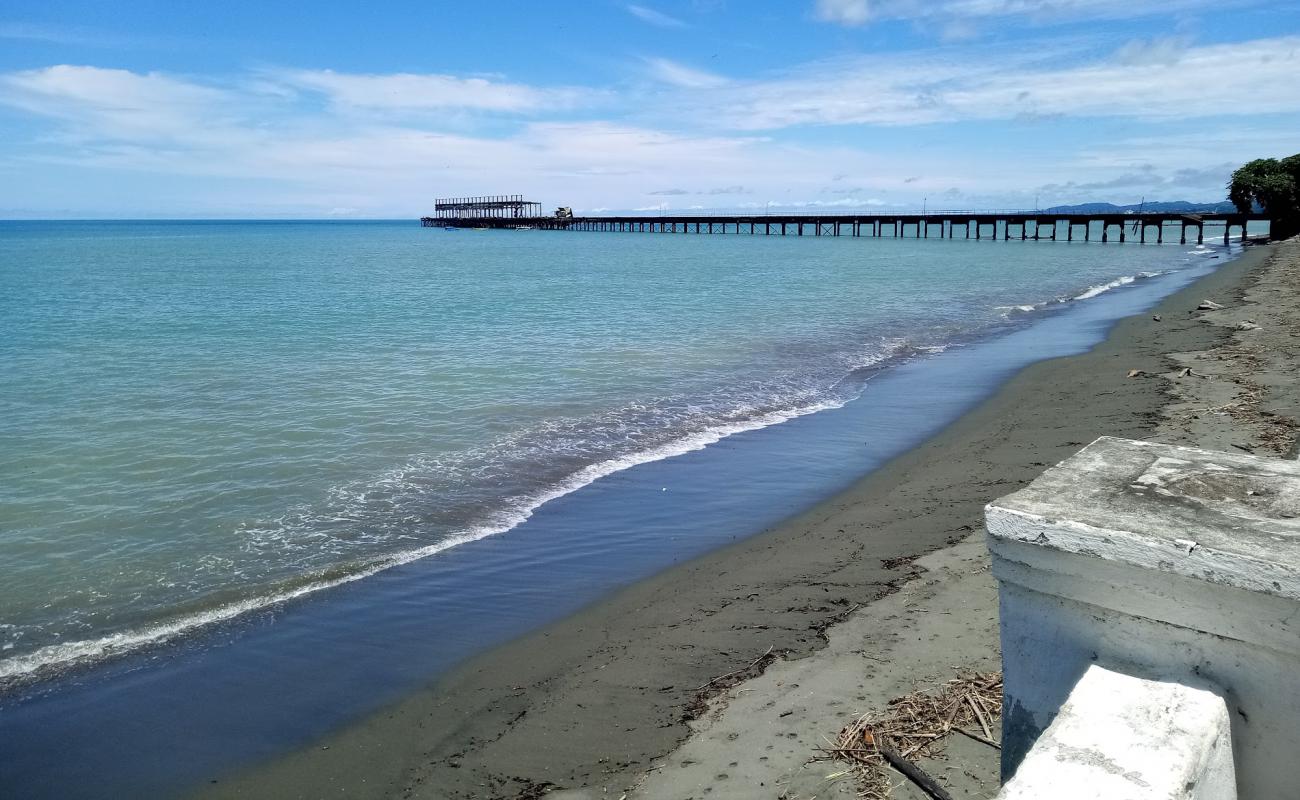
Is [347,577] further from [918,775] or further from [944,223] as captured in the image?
[944,223]

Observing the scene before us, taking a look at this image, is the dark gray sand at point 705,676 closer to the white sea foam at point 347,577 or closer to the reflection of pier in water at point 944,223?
the white sea foam at point 347,577

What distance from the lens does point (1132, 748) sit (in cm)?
177

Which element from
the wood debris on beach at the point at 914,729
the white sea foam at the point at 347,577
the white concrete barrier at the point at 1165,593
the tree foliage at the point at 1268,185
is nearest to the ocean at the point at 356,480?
the white sea foam at the point at 347,577

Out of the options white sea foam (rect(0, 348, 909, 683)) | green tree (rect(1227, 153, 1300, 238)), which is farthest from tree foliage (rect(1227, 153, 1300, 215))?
white sea foam (rect(0, 348, 909, 683))

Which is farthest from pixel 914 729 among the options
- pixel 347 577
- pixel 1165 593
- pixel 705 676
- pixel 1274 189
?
pixel 1274 189

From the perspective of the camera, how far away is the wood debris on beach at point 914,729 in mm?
4168

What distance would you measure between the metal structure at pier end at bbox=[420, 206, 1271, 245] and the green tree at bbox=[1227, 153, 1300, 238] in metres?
2.26

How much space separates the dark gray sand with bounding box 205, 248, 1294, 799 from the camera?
4.75 m

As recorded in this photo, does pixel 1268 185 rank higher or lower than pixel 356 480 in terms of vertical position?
higher

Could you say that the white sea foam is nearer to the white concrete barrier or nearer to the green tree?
the white concrete barrier

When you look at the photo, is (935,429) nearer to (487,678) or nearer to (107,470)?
(487,678)

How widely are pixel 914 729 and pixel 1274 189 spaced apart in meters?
69.9

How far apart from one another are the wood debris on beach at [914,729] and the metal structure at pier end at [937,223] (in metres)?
74.2

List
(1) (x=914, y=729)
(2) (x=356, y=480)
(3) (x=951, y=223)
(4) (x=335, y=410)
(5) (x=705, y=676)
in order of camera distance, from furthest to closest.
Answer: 1. (3) (x=951, y=223)
2. (4) (x=335, y=410)
3. (2) (x=356, y=480)
4. (5) (x=705, y=676)
5. (1) (x=914, y=729)
